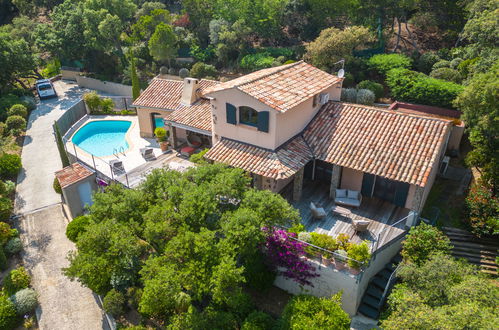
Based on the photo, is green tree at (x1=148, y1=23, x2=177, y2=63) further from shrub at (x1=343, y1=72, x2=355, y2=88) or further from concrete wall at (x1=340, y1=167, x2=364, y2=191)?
concrete wall at (x1=340, y1=167, x2=364, y2=191)

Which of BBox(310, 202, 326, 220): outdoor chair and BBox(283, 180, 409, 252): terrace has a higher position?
BBox(310, 202, 326, 220): outdoor chair

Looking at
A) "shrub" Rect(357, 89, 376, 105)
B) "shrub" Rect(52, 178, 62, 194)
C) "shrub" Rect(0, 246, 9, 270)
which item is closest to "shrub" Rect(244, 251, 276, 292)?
"shrub" Rect(0, 246, 9, 270)

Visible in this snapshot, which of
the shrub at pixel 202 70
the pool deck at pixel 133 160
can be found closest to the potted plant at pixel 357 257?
the pool deck at pixel 133 160

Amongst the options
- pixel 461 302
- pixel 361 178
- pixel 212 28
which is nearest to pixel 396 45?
pixel 212 28

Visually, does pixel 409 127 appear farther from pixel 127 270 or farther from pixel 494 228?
pixel 127 270

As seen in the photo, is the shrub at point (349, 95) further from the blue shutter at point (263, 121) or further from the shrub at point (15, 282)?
the shrub at point (15, 282)

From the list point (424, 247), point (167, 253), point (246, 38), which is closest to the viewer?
point (167, 253)
